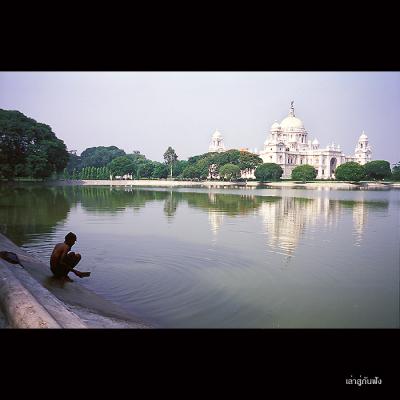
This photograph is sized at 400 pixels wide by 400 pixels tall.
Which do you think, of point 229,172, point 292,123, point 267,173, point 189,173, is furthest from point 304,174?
point 292,123

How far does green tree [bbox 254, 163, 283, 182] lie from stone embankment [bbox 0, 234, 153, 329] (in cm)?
4288

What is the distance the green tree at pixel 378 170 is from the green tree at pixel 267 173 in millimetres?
9059

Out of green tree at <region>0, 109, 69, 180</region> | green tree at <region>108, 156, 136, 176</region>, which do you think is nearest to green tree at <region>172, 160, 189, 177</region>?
green tree at <region>108, 156, 136, 176</region>

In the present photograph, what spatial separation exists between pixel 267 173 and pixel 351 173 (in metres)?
8.72

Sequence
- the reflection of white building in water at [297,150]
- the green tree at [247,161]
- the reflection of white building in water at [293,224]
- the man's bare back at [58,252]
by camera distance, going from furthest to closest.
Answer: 1. the reflection of white building in water at [297,150]
2. the green tree at [247,161]
3. the reflection of white building in water at [293,224]
4. the man's bare back at [58,252]

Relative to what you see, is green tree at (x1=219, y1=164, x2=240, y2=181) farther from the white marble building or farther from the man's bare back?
the man's bare back

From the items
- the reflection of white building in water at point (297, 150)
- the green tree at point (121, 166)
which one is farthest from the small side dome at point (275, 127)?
the green tree at point (121, 166)

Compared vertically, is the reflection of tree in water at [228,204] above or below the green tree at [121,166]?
below

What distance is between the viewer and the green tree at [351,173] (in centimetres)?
4078

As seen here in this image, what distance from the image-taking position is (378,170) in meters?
40.0

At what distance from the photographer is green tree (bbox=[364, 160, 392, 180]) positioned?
38.8 meters

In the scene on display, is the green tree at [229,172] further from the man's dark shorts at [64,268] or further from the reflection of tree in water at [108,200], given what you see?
the man's dark shorts at [64,268]
